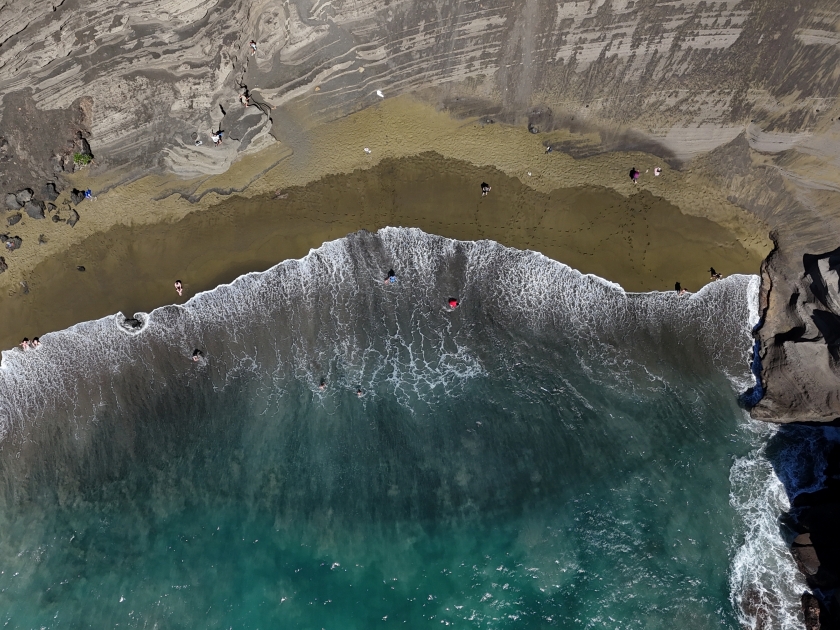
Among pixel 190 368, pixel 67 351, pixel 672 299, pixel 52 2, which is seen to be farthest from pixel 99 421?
pixel 672 299

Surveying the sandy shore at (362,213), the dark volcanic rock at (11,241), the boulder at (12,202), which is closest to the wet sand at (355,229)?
the sandy shore at (362,213)

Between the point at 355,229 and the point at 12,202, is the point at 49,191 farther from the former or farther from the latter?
the point at 355,229

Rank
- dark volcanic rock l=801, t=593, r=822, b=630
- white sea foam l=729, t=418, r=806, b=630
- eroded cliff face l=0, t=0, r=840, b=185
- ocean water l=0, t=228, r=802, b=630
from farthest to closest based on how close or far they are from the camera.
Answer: eroded cliff face l=0, t=0, r=840, b=185
ocean water l=0, t=228, r=802, b=630
white sea foam l=729, t=418, r=806, b=630
dark volcanic rock l=801, t=593, r=822, b=630

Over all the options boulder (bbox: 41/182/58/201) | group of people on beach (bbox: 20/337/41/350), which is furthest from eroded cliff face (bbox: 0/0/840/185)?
group of people on beach (bbox: 20/337/41/350)

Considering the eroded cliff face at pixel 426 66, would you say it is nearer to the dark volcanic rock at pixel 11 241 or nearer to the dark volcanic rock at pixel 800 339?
the dark volcanic rock at pixel 11 241

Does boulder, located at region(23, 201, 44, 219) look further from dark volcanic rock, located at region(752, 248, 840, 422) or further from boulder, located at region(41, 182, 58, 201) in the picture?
dark volcanic rock, located at region(752, 248, 840, 422)

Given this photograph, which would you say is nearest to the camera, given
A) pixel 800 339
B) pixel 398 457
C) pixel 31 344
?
pixel 800 339

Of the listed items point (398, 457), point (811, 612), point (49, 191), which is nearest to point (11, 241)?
point (49, 191)
